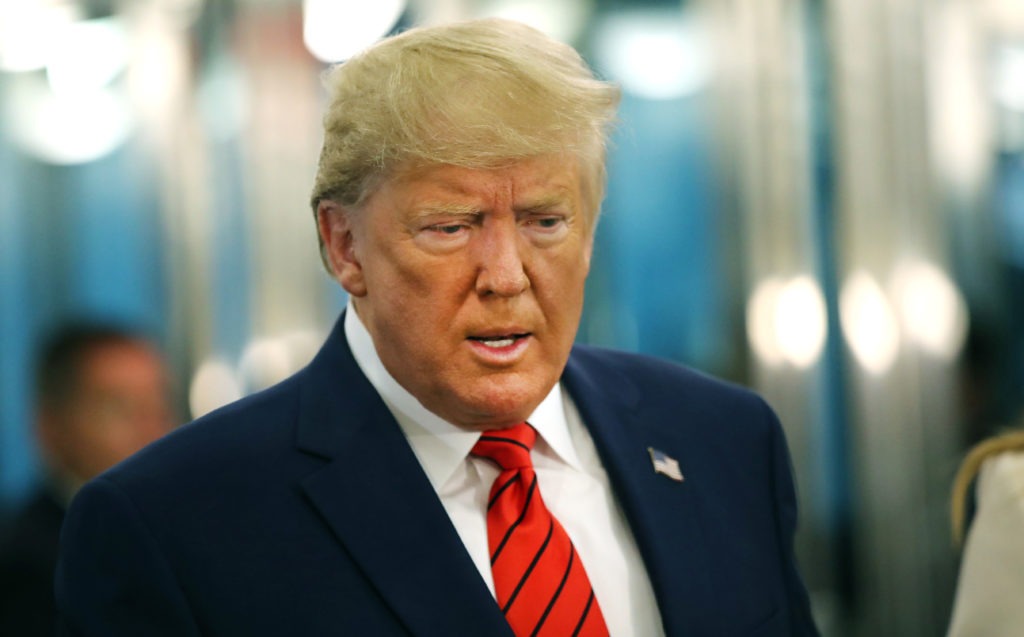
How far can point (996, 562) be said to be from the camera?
1674 mm

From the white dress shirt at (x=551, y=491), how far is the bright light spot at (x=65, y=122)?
8.91ft

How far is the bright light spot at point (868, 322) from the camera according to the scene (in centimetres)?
417

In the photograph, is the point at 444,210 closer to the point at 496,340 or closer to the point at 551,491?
the point at 496,340

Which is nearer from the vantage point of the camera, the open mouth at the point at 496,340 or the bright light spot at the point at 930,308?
the open mouth at the point at 496,340

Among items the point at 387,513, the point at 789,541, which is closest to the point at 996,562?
the point at 789,541

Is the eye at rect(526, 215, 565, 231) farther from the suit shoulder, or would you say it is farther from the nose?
the suit shoulder

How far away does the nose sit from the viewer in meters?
1.47

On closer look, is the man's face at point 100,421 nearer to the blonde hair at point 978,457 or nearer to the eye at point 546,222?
the eye at point 546,222

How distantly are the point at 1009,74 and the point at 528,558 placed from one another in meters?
3.25

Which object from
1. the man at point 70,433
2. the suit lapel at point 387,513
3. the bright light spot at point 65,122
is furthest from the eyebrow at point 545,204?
the bright light spot at point 65,122

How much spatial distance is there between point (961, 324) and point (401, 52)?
3.06 m

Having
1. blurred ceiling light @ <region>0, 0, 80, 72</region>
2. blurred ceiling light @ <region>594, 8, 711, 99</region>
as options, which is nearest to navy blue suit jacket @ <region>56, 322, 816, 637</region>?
blurred ceiling light @ <region>594, 8, 711, 99</region>

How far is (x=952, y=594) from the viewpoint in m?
4.14

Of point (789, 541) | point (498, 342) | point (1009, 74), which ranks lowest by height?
point (789, 541)
